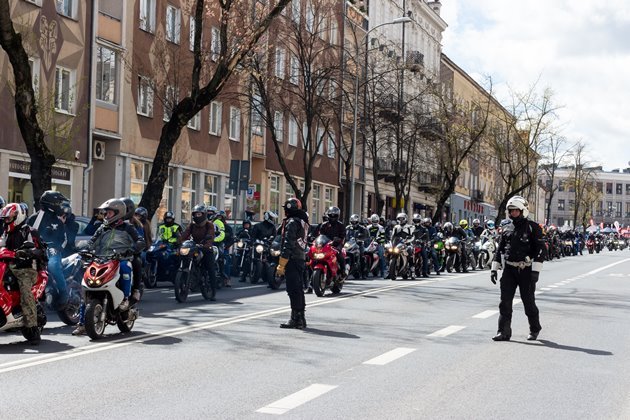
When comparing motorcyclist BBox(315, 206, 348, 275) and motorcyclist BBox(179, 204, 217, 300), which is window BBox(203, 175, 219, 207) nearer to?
motorcyclist BBox(315, 206, 348, 275)

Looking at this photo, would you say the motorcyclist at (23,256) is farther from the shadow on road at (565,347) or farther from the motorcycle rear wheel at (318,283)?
the motorcycle rear wheel at (318,283)

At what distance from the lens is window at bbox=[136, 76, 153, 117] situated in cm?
3591

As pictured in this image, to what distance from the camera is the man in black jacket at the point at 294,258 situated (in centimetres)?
1334

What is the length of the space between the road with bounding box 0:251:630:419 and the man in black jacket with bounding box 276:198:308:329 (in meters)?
0.27

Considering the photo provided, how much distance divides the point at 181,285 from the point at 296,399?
9.56 m

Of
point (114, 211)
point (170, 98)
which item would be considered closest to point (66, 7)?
point (170, 98)

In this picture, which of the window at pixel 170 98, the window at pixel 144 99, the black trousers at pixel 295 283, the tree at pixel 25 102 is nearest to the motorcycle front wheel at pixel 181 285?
the tree at pixel 25 102

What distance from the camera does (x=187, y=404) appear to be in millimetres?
7617

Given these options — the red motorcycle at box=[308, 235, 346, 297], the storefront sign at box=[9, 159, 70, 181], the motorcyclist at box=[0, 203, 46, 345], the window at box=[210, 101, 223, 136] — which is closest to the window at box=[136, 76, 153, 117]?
the storefront sign at box=[9, 159, 70, 181]

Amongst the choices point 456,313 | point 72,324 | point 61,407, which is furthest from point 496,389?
point 456,313

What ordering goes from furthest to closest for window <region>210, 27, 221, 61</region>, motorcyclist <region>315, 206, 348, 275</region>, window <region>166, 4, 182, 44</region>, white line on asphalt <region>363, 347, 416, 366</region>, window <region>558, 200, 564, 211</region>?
window <region>558, 200, 564, 211</region> → window <region>210, 27, 221, 61</region> → window <region>166, 4, 182, 44</region> → motorcyclist <region>315, 206, 348, 275</region> → white line on asphalt <region>363, 347, 416, 366</region>

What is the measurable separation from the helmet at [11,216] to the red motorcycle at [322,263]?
8594 mm

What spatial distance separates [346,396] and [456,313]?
860 centimetres

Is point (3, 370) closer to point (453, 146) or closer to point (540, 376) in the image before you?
point (540, 376)
